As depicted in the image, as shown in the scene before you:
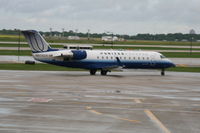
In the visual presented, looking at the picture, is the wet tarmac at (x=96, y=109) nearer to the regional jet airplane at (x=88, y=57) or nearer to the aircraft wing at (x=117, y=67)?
the regional jet airplane at (x=88, y=57)

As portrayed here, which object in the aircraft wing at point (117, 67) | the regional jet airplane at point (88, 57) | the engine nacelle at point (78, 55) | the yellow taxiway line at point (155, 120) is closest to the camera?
the yellow taxiway line at point (155, 120)

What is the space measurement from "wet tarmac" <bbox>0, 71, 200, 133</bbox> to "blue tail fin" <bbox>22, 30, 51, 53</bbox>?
1387 cm

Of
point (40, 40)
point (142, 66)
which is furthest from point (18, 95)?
point (142, 66)

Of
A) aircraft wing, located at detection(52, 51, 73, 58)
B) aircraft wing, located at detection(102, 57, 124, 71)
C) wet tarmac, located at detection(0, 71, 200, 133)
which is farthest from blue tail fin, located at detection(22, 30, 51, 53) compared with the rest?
wet tarmac, located at detection(0, 71, 200, 133)

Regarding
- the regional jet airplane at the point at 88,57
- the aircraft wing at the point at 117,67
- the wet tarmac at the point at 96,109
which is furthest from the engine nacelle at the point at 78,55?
the wet tarmac at the point at 96,109

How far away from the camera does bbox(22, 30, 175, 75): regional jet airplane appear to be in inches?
2026

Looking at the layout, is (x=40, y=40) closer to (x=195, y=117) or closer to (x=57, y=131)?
(x=195, y=117)

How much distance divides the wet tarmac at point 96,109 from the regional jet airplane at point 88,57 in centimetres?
1333

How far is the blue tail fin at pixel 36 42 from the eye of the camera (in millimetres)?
51812

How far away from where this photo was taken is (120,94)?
3266cm

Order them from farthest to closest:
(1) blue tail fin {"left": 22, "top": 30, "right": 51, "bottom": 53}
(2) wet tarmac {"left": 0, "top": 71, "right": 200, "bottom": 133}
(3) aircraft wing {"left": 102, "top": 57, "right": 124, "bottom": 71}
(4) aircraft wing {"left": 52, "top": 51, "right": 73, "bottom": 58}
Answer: (3) aircraft wing {"left": 102, "top": 57, "right": 124, "bottom": 71}
(1) blue tail fin {"left": 22, "top": 30, "right": 51, "bottom": 53}
(4) aircraft wing {"left": 52, "top": 51, "right": 73, "bottom": 58}
(2) wet tarmac {"left": 0, "top": 71, "right": 200, "bottom": 133}

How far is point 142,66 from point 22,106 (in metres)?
32.0

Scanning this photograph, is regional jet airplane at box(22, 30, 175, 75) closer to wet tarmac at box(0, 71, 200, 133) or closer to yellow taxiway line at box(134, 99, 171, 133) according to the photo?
wet tarmac at box(0, 71, 200, 133)

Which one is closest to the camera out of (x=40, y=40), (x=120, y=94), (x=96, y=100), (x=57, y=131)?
(x=57, y=131)
